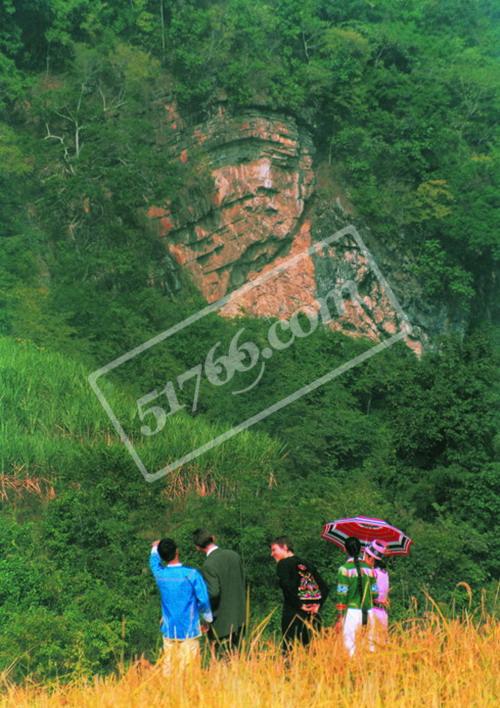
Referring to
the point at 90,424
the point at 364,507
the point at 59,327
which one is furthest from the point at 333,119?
the point at 364,507

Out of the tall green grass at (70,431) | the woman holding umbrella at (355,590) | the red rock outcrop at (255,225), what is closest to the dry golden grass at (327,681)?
the woman holding umbrella at (355,590)

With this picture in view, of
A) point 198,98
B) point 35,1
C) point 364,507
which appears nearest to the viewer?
point 364,507

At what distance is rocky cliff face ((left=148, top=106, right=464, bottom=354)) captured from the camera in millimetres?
29250

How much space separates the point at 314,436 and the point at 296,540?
803cm

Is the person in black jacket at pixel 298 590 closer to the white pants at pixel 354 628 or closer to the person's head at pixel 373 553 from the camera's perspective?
the white pants at pixel 354 628

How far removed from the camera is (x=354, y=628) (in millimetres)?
6949

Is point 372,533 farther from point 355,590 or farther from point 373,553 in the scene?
point 355,590

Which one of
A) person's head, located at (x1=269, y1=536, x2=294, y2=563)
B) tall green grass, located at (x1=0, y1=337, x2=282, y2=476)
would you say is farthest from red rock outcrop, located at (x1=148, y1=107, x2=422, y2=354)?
person's head, located at (x1=269, y1=536, x2=294, y2=563)

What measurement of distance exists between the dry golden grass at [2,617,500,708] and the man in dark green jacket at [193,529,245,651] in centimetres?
95

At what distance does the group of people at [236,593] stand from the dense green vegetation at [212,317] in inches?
87.1

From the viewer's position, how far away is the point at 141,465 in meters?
15.8

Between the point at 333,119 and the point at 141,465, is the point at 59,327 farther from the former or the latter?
the point at 333,119

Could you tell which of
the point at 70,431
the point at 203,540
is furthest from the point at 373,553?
the point at 70,431

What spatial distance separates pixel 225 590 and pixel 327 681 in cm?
157
